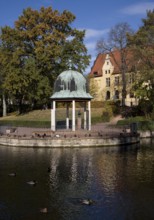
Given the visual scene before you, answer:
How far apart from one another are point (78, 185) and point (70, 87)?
77.1ft

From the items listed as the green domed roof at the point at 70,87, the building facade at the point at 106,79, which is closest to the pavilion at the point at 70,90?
the green domed roof at the point at 70,87

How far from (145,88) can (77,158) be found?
27653 millimetres

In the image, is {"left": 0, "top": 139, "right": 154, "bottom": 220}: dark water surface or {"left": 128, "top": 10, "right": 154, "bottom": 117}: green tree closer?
{"left": 0, "top": 139, "right": 154, "bottom": 220}: dark water surface

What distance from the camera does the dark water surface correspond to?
15.3 metres

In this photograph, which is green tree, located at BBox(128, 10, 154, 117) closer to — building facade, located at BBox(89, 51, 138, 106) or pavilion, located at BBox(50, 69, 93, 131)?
pavilion, located at BBox(50, 69, 93, 131)

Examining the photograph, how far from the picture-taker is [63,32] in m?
66.3

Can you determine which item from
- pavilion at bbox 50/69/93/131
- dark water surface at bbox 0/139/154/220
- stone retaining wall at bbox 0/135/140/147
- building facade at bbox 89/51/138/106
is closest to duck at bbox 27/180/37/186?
dark water surface at bbox 0/139/154/220

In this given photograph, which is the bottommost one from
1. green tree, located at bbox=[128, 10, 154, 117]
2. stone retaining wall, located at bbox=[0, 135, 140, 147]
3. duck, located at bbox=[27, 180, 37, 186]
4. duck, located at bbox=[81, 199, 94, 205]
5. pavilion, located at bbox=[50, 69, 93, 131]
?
duck, located at bbox=[81, 199, 94, 205]

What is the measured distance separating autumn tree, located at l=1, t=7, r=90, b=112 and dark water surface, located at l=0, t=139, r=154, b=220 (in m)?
31.4

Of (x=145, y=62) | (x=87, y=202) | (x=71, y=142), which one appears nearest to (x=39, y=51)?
(x=145, y=62)

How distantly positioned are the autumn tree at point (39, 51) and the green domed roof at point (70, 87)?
1875 cm

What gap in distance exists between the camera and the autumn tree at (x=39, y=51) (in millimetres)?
61781

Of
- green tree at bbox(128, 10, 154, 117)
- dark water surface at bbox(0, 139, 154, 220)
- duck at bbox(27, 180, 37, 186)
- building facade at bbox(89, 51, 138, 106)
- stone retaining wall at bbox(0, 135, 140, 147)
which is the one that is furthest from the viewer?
building facade at bbox(89, 51, 138, 106)

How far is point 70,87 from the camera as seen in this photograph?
42281mm
